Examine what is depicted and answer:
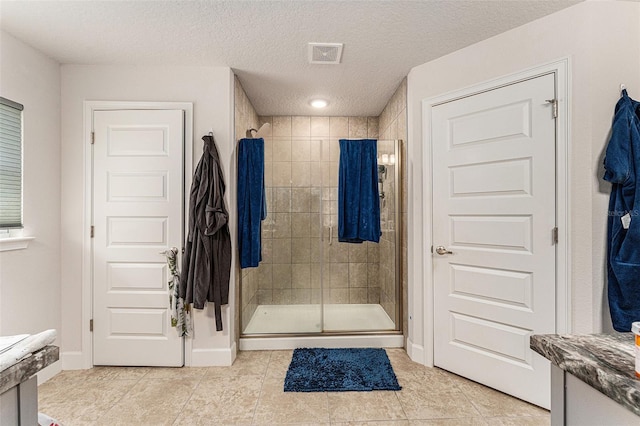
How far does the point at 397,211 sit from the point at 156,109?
2181 millimetres

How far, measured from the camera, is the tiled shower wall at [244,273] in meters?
2.63

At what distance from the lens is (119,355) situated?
2369mm

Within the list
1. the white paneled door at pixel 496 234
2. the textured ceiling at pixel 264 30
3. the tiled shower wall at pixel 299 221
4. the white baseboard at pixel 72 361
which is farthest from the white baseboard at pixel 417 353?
the white baseboard at pixel 72 361

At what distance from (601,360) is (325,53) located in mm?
2200

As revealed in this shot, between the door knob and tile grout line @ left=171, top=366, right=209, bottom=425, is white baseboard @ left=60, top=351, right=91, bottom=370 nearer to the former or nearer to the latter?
tile grout line @ left=171, top=366, right=209, bottom=425

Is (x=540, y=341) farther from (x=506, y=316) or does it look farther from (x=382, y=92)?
(x=382, y=92)

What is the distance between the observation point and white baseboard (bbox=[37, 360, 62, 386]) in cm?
215

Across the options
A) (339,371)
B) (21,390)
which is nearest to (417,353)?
(339,371)

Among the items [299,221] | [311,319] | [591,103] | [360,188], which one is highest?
[591,103]

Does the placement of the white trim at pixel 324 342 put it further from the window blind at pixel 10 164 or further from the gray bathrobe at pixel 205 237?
the window blind at pixel 10 164

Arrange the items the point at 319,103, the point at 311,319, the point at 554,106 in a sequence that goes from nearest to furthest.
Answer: the point at 554,106 → the point at 311,319 → the point at 319,103

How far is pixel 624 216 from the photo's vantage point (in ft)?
5.21

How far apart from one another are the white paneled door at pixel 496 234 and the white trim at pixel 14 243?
2867 mm

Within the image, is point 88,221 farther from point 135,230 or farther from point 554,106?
point 554,106
